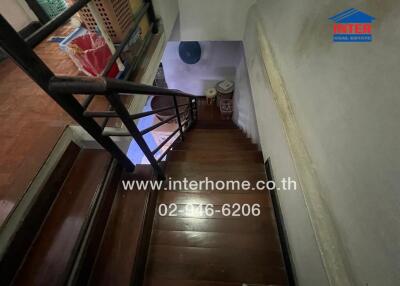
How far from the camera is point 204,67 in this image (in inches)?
172

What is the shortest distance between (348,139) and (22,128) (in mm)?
2026

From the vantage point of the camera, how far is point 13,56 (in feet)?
2.05

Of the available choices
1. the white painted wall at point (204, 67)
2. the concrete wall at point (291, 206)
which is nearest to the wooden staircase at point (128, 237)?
the concrete wall at point (291, 206)

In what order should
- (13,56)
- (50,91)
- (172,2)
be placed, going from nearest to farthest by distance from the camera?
(13,56) < (50,91) < (172,2)

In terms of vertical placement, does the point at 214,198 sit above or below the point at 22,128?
below

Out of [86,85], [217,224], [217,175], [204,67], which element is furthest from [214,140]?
[204,67]

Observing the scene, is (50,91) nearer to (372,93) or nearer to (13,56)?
→ (13,56)

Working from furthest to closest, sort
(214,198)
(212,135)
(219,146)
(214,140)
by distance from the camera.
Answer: (212,135), (214,140), (219,146), (214,198)

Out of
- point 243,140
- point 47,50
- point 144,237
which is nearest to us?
point 144,237

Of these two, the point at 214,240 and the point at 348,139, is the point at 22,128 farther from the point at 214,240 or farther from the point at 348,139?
the point at 348,139

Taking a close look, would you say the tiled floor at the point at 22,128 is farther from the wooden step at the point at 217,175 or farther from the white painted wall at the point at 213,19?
the white painted wall at the point at 213,19

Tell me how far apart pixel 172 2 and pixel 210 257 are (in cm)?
302

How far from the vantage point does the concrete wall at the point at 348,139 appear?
0.51 meters

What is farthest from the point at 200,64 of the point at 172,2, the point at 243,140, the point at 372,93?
the point at 372,93
